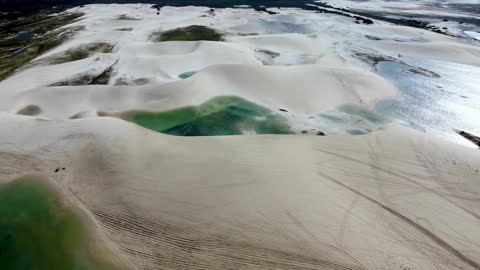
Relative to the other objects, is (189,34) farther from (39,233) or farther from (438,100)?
(39,233)

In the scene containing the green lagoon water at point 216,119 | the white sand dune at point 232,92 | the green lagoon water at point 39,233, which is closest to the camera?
the green lagoon water at point 39,233

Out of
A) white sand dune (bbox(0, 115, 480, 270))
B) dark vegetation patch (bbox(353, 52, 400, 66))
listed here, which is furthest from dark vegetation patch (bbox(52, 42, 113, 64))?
dark vegetation patch (bbox(353, 52, 400, 66))

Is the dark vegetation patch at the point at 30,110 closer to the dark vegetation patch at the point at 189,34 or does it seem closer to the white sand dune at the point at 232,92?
the white sand dune at the point at 232,92

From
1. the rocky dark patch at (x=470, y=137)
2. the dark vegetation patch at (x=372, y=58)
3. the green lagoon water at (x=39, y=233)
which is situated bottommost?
the green lagoon water at (x=39, y=233)

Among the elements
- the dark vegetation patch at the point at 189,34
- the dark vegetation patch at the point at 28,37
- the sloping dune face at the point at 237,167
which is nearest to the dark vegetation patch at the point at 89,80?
the sloping dune face at the point at 237,167

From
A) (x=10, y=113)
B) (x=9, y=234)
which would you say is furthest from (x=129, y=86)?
(x=9, y=234)

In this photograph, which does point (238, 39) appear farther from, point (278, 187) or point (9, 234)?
point (9, 234)

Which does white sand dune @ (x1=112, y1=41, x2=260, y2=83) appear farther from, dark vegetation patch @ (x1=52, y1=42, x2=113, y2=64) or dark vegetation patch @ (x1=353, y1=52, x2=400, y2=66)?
dark vegetation patch @ (x1=353, y1=52, x2=400, y2=66)
